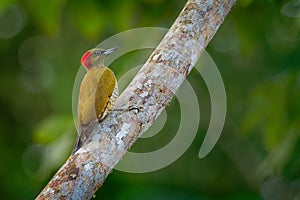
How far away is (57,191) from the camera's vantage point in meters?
2.35

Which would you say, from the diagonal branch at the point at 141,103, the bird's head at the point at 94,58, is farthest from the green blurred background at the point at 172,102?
the diagonal branch at the point at 141,103

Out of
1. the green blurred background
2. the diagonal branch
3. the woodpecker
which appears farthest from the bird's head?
the green blurred background

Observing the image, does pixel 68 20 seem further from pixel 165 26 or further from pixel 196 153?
Answer: pixel 165 26

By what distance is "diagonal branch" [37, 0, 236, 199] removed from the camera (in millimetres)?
2379

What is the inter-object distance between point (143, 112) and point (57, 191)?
18.5 inches

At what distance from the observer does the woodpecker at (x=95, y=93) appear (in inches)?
113

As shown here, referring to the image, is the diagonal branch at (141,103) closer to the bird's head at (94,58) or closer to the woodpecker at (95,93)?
the woodpecker at (95,93)

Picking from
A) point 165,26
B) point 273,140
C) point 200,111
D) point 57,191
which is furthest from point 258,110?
point 57,191

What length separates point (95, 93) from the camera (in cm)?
312

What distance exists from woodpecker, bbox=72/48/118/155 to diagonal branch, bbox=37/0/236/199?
11cm

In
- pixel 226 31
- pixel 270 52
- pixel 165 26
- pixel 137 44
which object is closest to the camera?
pixel 137 44

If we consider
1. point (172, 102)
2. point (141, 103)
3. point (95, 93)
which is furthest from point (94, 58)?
point (172, 102)

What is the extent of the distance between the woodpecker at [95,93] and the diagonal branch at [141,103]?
0.11 meters

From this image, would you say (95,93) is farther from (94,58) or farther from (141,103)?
(141,103)
